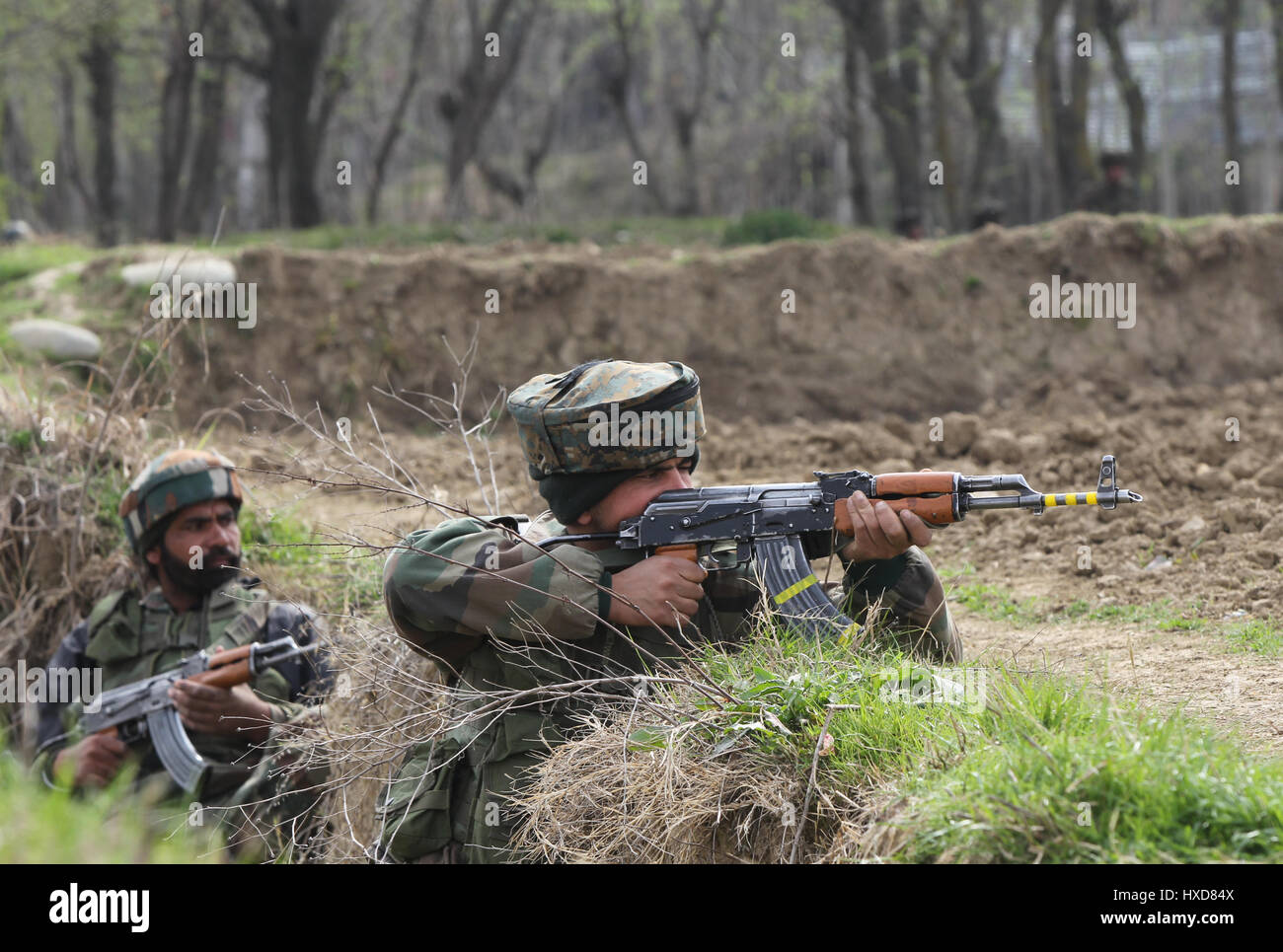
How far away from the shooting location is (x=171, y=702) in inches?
213

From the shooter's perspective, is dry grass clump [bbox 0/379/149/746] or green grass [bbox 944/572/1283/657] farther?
dry grass clump [bbox 0/379/149/746]

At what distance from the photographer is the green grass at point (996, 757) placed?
2350mm

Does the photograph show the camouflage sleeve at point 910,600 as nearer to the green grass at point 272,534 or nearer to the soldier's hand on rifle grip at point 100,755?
the soldier's hand on rifle grip at point 100,755

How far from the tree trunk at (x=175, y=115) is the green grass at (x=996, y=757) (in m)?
16.4

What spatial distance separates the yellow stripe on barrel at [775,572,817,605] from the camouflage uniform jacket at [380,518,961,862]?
137 millimetres

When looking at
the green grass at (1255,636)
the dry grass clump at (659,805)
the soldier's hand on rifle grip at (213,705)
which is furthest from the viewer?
the soldier's hand on rifle grip at (213,705)

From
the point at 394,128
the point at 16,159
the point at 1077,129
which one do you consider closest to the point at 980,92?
the point at 1077,129

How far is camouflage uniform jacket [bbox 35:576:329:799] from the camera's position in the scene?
17.8ft

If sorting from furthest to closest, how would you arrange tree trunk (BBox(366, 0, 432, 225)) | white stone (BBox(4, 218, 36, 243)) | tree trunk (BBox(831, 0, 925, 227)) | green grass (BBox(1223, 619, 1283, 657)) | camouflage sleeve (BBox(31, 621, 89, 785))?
tree trunk (BBox(366, 0, 432, 225)) < tree trunk (BBox(831, 0, 925, 227)) < white stone (BBox(4, 218, 36, 243)) < camouflage sleeve (BBox(31, 621, 89, 785)) < green grass (BBox(1223, 619, 1283, 657))

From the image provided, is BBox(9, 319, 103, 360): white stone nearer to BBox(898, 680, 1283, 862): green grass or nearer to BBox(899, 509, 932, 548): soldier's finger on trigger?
BBox(899, 509, 932, 548): soldier's finger on trigger

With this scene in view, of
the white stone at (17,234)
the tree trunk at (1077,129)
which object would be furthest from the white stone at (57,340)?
the tree trunk at (1077,129)

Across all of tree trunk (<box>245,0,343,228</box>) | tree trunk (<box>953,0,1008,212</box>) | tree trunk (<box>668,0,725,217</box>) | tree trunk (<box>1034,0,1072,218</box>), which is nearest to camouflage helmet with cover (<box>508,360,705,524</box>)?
tree trunk (<box>1034,0,1072,218</box>)

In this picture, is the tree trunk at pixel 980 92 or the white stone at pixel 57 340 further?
the tree trunk at pixel 980 92

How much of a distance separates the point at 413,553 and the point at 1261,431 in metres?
6.15
